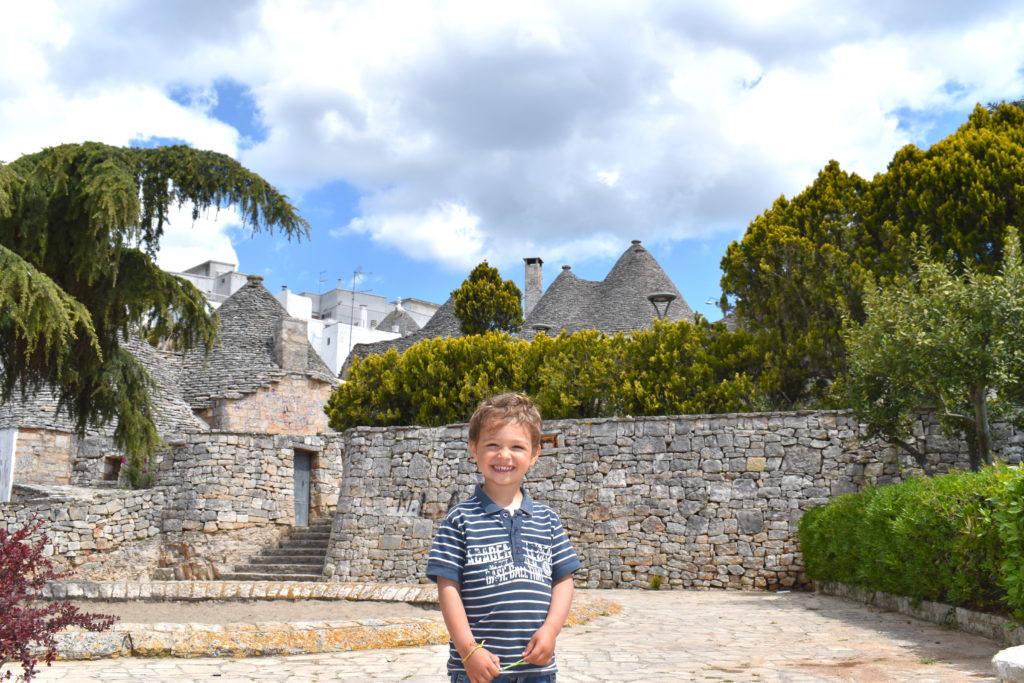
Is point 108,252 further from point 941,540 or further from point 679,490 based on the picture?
point 941,540

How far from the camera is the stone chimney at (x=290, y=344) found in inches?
1222

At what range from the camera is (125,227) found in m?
12.3

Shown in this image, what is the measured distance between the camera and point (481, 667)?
2791mm

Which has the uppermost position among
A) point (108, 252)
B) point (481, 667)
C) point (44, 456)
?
point (108, 252)

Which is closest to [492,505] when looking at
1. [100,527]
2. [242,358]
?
[100,527]

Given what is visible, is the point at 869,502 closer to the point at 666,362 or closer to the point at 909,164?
the point at 666,362

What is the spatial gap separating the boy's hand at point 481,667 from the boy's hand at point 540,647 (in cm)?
12

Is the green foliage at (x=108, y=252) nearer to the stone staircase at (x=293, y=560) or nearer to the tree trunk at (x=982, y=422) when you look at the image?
the stone staircase at (x=293, y=560)

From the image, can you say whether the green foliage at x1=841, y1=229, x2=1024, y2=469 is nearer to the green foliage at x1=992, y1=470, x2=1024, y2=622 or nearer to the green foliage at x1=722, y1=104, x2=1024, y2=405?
the green foliage at x1=722, y1=104, x2=1024, y2=405

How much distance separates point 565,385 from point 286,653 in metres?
11.3

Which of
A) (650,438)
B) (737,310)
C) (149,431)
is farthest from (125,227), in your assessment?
(737,310)

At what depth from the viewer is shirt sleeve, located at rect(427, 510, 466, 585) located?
2948 millimetres

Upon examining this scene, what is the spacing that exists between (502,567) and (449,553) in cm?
19

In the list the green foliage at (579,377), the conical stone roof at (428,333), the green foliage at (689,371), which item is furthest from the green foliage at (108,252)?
the conical stone roof at (428,333)
